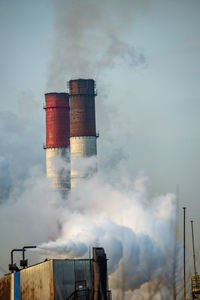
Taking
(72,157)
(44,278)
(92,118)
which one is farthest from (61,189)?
(44,278)

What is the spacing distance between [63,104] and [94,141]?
6712 millimetres

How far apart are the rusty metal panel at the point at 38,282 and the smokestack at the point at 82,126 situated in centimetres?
2773

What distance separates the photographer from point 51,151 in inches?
2899

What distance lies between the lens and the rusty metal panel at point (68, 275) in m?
36.7

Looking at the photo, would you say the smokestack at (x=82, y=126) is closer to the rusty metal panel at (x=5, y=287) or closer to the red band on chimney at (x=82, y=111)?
the red band on chimney at (x=82, y=111)

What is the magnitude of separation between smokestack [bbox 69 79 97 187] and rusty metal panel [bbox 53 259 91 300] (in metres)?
32.7

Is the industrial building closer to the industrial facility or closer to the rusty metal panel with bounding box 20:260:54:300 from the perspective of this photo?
the rusty metal panel with bounding box 20:260:54:300

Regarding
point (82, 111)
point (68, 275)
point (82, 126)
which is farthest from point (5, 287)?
point (82, 111)

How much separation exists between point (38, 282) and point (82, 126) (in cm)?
3328

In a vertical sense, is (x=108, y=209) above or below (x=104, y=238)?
above

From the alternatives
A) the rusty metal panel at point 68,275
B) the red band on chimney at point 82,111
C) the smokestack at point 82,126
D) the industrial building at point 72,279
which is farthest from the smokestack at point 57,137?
the rusty metal panel at point 68,275

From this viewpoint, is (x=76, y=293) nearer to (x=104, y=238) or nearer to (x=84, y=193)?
(x=104, y=238)

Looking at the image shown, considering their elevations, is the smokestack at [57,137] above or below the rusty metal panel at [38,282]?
above

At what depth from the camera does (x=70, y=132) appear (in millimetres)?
71438
